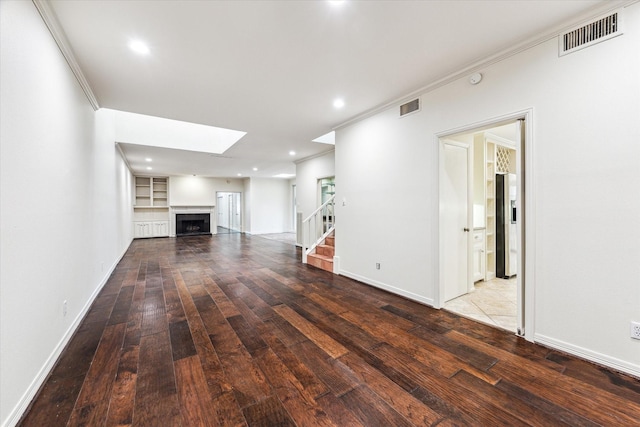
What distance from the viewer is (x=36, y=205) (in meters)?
1.78

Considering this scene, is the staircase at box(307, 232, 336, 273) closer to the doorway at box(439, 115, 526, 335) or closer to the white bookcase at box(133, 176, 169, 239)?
the doorway at box(439, 115, 526, 335)

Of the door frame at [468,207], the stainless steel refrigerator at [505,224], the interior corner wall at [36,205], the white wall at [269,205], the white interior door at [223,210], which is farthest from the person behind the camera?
the white interior door at [223,210]

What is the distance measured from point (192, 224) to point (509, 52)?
11787mm

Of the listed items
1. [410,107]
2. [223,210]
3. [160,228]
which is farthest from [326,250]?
[223,210]

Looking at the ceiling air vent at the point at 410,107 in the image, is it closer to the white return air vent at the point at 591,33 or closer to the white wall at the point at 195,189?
the white return air vent at the point at 591,33

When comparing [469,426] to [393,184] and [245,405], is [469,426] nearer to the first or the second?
[245,405]

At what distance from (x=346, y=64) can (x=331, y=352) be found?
9.19 feet

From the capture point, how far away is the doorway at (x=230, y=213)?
13.2 m

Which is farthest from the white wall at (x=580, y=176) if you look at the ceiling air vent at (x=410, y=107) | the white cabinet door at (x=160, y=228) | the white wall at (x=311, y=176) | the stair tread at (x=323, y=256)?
the white cabinet door at (x=160, y=228)

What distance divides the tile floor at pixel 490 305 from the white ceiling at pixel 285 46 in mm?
2713

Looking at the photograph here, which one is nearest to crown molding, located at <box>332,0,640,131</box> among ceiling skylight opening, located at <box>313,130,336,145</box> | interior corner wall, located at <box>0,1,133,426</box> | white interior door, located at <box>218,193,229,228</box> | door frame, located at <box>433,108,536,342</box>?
door frame, located at <box>433,108,536,342</box>

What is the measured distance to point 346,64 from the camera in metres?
2.70

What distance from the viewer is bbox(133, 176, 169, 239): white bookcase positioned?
1034cm

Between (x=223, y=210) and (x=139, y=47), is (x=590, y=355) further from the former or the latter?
(x=223, y=210)
